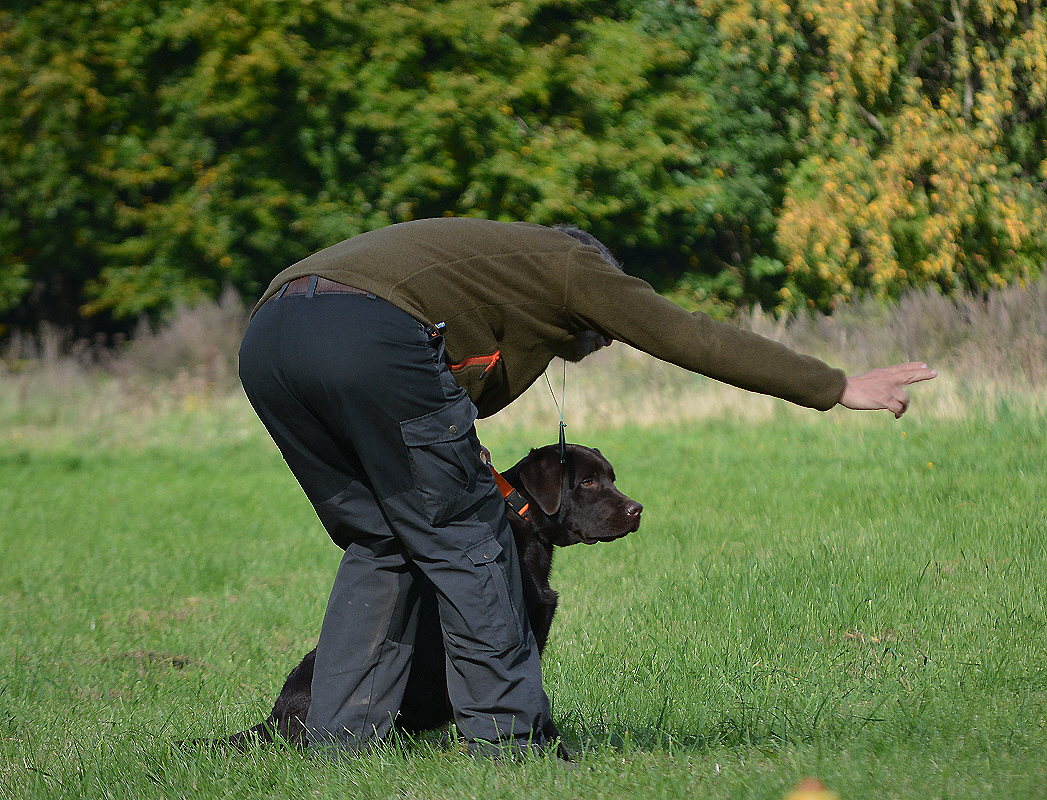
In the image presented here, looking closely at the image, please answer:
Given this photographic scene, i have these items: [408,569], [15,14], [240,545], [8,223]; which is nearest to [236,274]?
[8,223]

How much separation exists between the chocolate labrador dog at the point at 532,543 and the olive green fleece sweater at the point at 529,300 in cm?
85

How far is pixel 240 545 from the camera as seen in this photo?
7.77 meters

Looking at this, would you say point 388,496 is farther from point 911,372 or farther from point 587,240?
point 911,372

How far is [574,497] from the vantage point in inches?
A: 165

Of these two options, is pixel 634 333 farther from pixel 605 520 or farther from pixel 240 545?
pixel 240 545

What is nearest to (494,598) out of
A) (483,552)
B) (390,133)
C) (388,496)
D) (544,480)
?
(483,552)

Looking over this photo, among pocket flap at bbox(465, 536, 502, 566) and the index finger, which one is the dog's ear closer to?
pocket flap at bbox(465, 536, 502, 566)

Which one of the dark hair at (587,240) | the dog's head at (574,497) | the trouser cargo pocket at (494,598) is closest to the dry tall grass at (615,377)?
the dog's head at (574,497)

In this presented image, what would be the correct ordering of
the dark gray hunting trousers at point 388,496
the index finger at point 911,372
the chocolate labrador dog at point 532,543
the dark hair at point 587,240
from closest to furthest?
the dark gray hunting trousers at point 388,496 < the index finger at point 911,372 < the dark hair at point 587,240 < the chocolate labrador dog at point 532,543

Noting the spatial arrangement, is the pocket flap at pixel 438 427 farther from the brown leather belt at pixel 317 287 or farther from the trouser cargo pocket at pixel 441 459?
the brown leather belt at pixel 317 287

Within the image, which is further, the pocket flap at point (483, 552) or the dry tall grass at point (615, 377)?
the dry tall grass at point (615, 377)

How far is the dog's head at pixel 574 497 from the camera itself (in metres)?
4.05

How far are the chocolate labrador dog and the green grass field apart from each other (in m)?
0.15

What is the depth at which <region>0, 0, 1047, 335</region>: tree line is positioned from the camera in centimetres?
1888
